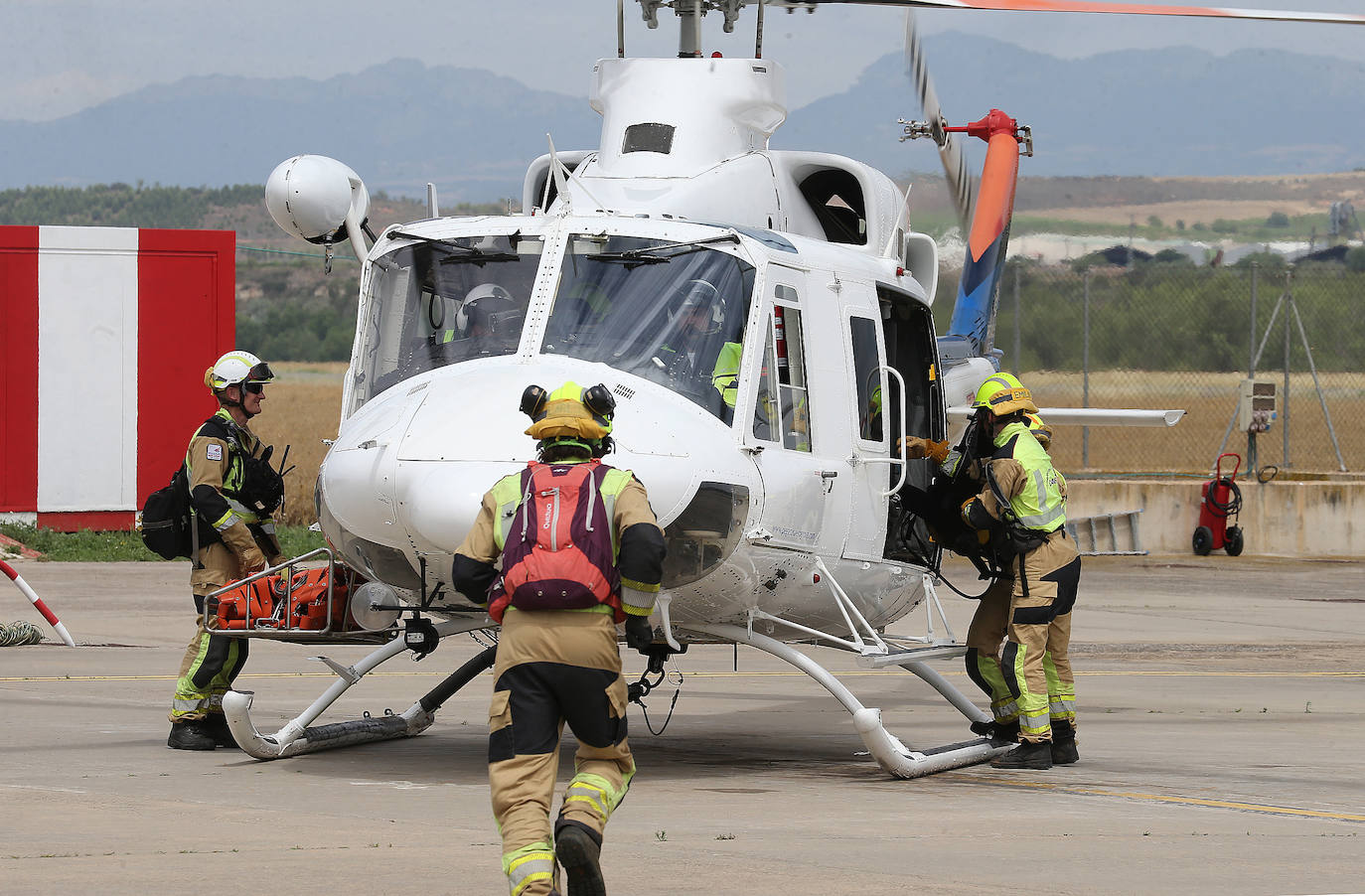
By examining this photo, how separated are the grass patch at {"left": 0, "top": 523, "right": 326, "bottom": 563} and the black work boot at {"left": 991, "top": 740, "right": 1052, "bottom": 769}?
13132 mm

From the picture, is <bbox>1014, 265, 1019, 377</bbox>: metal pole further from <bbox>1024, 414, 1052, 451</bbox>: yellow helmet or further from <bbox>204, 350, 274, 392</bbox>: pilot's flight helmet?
<bbox>204, 350, 274, 392</bbox>: pilot's flight helmet

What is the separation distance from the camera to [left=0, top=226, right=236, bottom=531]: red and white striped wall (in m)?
23.2

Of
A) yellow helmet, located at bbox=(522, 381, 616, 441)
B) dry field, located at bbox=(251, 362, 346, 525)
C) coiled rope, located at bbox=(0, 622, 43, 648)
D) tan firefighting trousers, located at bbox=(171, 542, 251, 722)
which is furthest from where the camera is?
dry field, located at bbox=(251, 362, 346, 525)

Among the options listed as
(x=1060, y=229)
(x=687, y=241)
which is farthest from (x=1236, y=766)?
(x=1060, y=229)

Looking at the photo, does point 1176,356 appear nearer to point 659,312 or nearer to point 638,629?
point 659,312

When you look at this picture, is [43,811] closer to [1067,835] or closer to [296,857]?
[296,857]

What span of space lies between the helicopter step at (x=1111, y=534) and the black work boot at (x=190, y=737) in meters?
17.3

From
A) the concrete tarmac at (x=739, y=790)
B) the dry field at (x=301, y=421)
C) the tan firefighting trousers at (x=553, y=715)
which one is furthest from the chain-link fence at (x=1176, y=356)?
the tan firefighting trousers at (x=553, y=715)

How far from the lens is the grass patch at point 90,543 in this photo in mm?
22234

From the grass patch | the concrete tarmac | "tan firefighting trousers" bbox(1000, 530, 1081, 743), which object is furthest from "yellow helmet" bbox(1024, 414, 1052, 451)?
the grass patch

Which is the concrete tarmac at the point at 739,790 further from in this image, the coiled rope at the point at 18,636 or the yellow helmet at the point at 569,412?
the yellow helmet at the point at 569,412

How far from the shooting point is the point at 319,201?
10250 mm

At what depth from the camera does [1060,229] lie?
51750 mm

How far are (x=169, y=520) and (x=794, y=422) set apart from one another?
349cm
